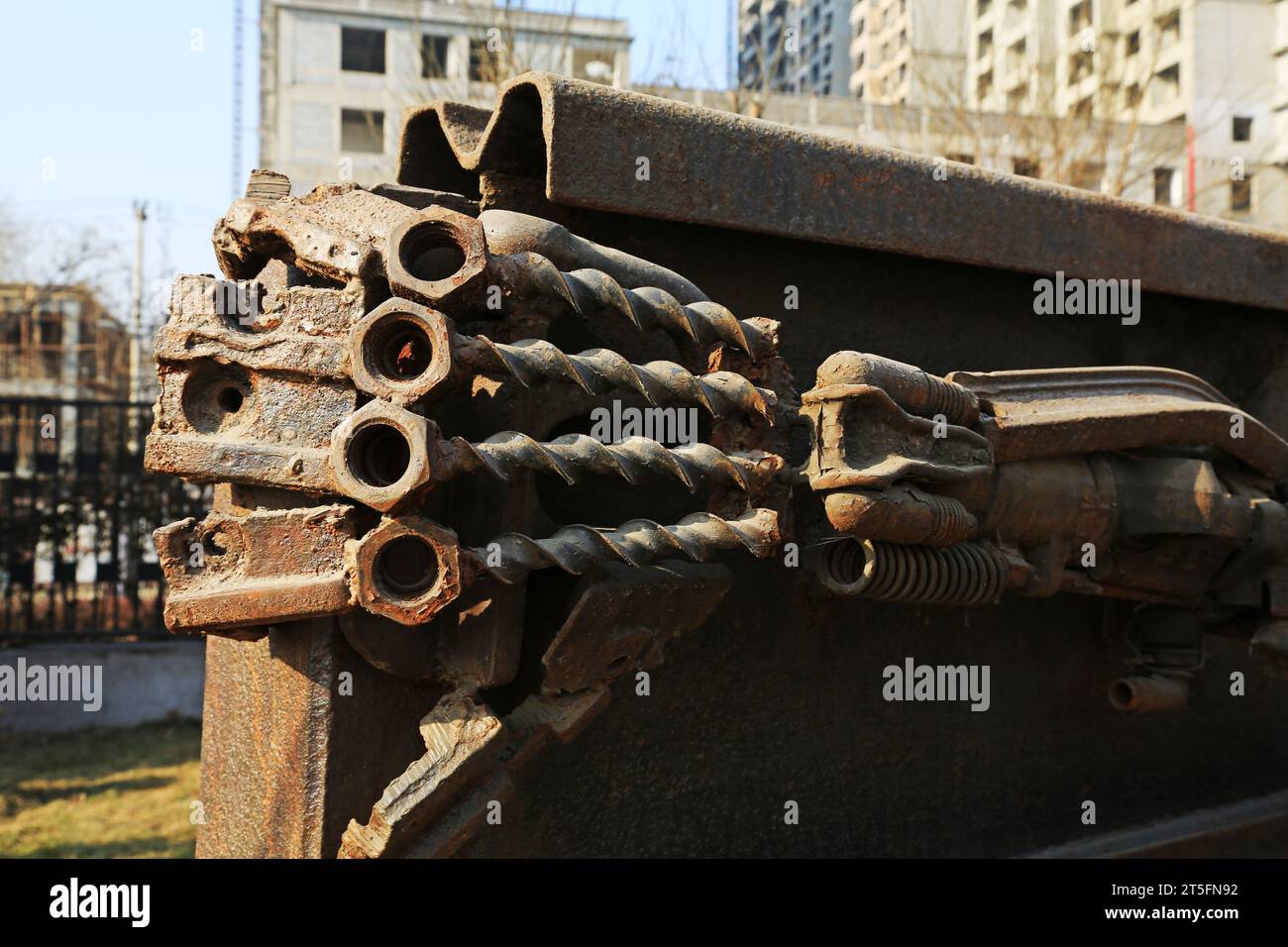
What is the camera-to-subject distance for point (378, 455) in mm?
1955

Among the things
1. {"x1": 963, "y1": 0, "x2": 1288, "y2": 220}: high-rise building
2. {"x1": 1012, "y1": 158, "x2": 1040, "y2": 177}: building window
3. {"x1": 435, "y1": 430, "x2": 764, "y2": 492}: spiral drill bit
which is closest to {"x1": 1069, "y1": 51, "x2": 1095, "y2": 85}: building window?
{"x1": 963, "y1": 0, "x2": 1288, "y2": 220}: high-rise building

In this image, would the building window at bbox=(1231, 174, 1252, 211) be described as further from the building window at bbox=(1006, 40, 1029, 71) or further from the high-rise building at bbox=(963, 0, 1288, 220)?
the building window at bbox=(1006, 40, 1029, 71)

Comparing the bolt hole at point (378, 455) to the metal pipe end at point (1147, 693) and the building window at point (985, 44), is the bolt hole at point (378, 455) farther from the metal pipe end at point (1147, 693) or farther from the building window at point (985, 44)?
the building window at point (985, 44)

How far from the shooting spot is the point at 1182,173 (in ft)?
66.1

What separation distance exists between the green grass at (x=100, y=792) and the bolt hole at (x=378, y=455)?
2.89 metres

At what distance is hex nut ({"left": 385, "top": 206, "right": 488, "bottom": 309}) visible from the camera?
198 cm

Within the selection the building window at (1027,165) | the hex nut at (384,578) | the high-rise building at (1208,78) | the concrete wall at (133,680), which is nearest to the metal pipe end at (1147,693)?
the hex nut at (384,578)

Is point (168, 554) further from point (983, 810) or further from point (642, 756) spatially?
point (983, 810)

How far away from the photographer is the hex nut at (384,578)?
6.24 feet

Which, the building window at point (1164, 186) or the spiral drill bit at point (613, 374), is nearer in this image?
the spiral drill bit at point (613, 374)

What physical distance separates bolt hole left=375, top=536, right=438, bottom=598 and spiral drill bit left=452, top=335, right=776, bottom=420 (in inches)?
12.5

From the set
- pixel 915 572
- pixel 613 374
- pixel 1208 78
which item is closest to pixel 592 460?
pixel 613 374

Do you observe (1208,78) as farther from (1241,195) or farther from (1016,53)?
(1241,195)

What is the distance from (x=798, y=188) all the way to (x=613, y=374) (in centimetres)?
87
